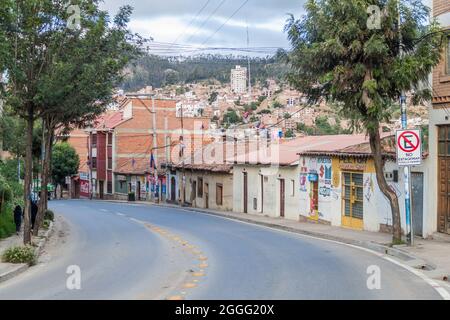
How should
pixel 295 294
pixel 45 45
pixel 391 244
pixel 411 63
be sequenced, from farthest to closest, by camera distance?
pixel 45 45 → pixel 391 244 → pixel 411 63 → pixel 295 294

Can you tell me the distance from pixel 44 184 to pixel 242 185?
51.1ft

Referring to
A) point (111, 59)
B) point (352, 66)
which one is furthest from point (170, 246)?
point (352, 66)

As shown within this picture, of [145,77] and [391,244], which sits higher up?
[145,77]

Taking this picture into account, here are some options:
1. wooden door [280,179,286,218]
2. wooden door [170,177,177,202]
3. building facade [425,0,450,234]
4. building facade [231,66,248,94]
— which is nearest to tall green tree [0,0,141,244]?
building facade [425,0,450,234]

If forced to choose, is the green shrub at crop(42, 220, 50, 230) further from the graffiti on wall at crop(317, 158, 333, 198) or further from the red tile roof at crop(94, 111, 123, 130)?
the red tile roof at crop(94, 111, 123, 130)

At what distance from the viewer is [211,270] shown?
43.3 ft

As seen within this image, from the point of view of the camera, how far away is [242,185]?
3666 cm

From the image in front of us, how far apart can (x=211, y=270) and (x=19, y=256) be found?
5019 mm

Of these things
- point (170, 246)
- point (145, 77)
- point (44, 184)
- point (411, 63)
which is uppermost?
point (145, 77)

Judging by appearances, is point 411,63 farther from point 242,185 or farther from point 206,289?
point 242,185

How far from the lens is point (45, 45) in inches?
719

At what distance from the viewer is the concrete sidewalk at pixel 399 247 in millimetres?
13562
